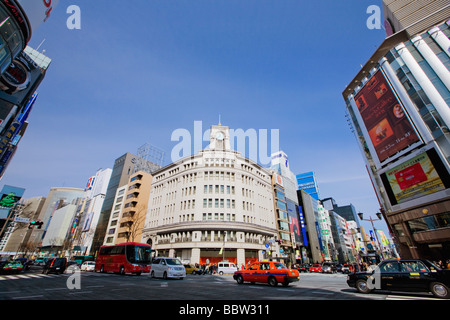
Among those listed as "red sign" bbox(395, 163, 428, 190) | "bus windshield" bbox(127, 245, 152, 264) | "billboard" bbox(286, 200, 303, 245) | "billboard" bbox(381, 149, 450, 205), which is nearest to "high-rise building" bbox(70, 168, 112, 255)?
"bus windshield" bbox(127, 245, 152, 264)

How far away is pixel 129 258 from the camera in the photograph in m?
20.0

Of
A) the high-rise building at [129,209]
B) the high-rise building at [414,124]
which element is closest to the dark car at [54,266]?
the high-rise building at [129,209]

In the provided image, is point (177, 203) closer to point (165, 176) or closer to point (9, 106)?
point (165, 176)

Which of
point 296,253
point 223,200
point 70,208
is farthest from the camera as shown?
point 70,208

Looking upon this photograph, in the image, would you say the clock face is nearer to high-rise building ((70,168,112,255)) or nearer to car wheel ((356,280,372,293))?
car wheel ((356,280,372,293))

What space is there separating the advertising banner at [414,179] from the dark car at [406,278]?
80.5 ft

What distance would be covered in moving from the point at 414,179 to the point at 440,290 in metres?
27.6

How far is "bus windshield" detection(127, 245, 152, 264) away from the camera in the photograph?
2003 centimetres

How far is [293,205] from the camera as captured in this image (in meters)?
69.9

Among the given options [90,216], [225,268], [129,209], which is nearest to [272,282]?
[225,268]

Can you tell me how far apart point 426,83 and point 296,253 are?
53080mm

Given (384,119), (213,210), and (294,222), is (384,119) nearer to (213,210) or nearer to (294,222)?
(213,210)

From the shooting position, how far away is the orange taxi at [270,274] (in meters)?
12.6
